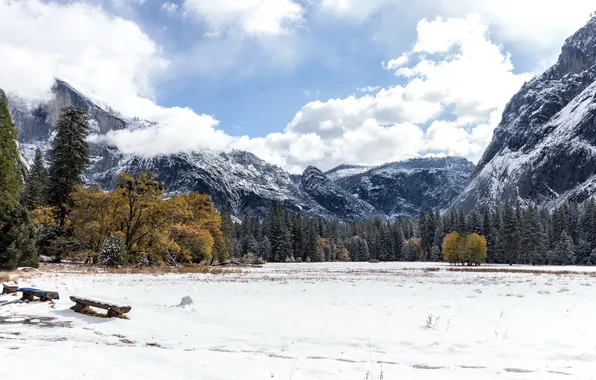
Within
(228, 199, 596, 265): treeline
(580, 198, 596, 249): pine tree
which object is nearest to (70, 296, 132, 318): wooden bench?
(228, 199, 596, 265): treeline

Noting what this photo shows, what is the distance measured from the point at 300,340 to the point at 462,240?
334ft

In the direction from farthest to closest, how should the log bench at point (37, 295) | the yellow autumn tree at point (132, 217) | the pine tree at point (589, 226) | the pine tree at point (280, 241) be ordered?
the pine tree at point (280, 241)
the pine tree at point (589, 226)
the yellow autumn tree at point (132, 217)
the log bench at point (37, 295)

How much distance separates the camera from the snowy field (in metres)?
7.21

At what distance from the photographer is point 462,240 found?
102562mm

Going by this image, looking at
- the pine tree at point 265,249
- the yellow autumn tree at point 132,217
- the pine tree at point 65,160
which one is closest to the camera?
the yellow autumn tree at point 132,217

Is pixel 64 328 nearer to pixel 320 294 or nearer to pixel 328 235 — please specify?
pixel 320 294

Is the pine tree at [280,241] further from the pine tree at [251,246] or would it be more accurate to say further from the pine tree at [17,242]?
the pine tree at [17,242]

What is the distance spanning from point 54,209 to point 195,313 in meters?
41.1

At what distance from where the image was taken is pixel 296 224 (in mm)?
141125

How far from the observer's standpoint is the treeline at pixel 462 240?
11156 cm

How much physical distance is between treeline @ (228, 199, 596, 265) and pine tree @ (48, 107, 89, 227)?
183 feet

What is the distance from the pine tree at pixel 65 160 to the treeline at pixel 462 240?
2200 inches

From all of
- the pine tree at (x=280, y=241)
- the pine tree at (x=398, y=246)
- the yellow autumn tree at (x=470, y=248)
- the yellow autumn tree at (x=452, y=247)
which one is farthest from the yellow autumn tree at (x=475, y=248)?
the pine tree at (x=398, y=246)

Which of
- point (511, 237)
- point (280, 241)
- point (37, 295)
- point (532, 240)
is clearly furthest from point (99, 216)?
point (532, 240)
